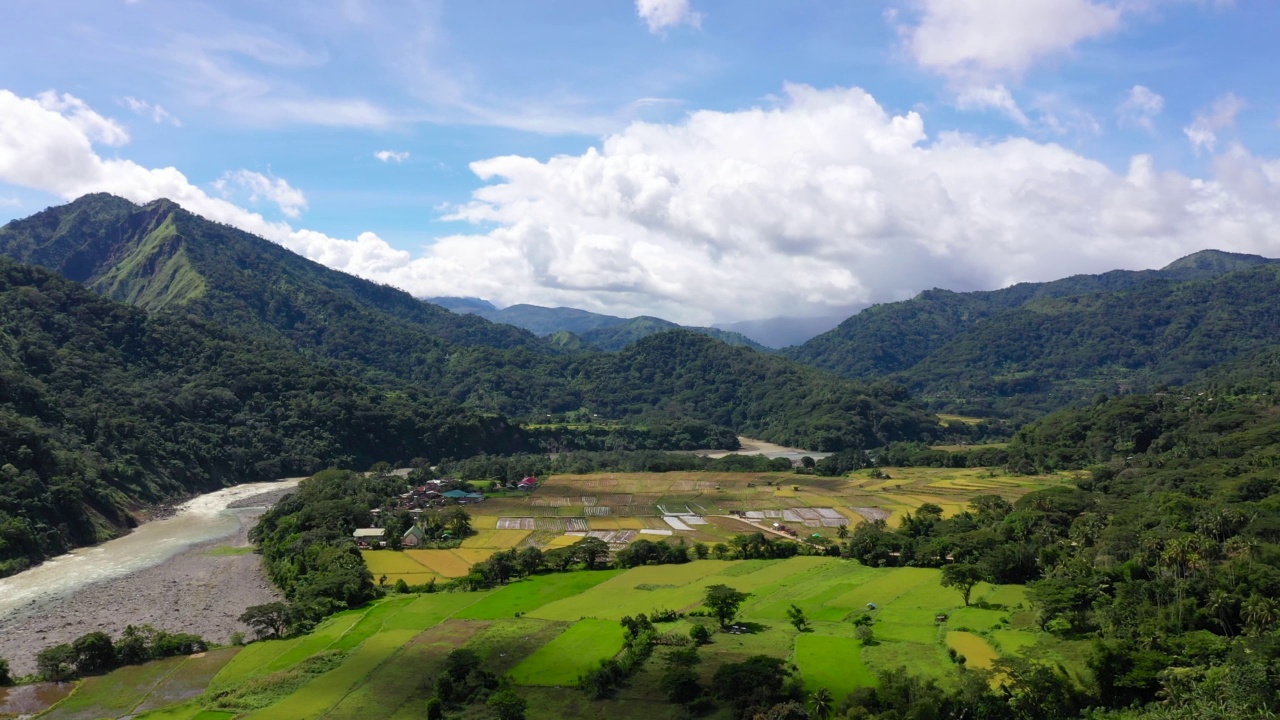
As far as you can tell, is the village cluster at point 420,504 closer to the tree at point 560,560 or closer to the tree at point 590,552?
the tree at point 560,560

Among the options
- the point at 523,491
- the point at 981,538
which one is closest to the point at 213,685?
the point at 981,538

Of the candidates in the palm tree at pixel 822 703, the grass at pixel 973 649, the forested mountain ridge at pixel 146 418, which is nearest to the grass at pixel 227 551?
the forested mountain ridge at pixel 146 418

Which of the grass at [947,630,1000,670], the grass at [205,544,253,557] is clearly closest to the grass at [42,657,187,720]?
the grass at [205,544,253,557]

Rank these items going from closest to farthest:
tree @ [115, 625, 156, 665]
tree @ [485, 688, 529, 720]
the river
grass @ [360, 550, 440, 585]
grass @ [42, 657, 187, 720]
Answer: tree @ [485, 688, 529, 720], grass @ [42, 657, 187, 720], tree @ [115, 625, 156, 665], the river, grass @ [360, 550, 440, 585]

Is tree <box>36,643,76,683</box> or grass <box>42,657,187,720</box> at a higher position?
tree <box>36,643,76,683</box>

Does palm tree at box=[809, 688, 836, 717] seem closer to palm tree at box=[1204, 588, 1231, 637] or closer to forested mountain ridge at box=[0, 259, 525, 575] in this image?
palm tree at box=[1204, 588, 1231, 637]

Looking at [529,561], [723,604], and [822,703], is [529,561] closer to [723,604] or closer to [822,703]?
[723,604]
